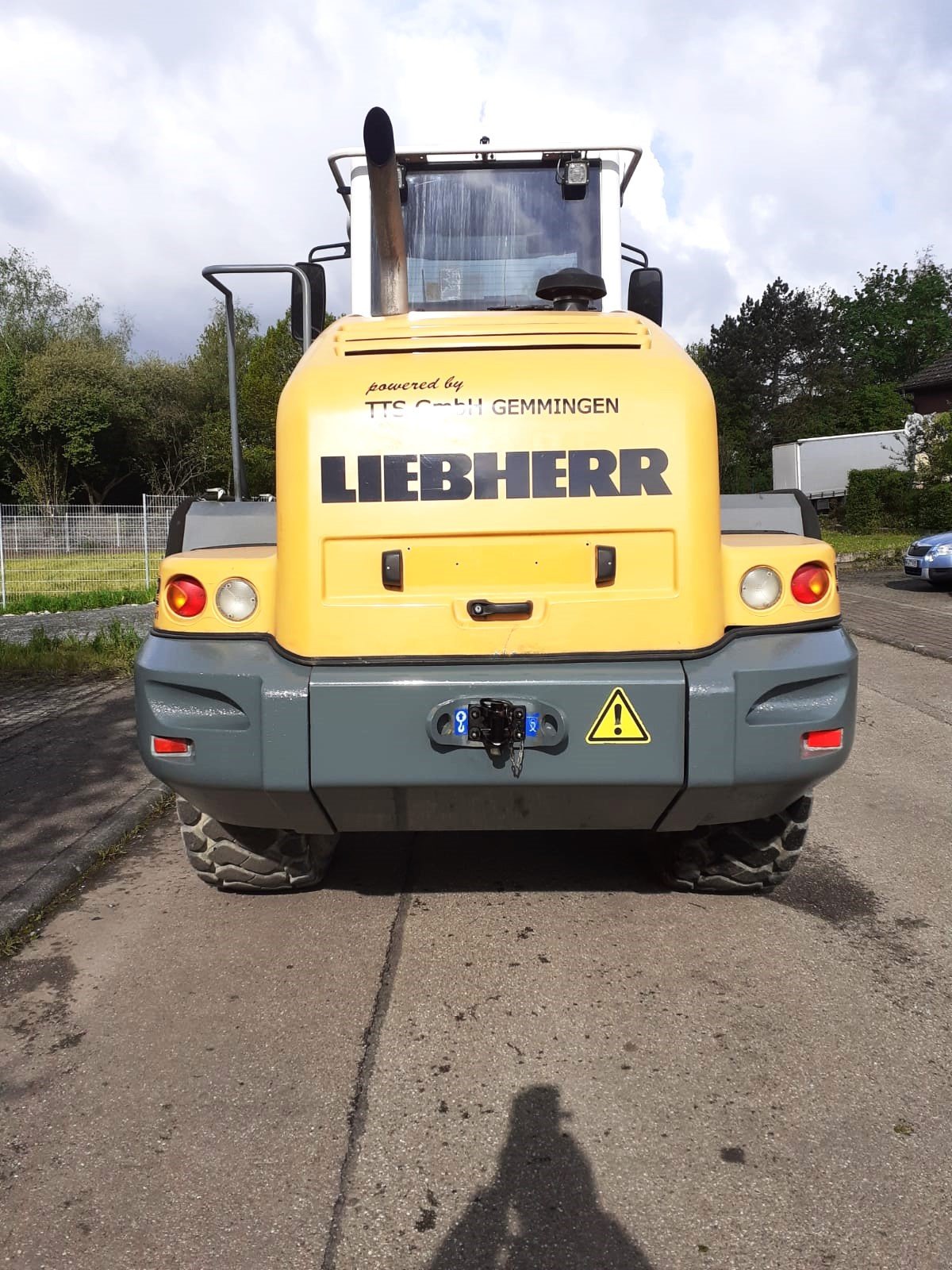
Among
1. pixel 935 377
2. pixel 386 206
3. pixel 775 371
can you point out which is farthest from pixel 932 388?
pixel 386 206

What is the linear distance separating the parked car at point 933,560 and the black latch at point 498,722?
14563 mm

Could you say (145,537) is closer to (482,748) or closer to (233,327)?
(233,327)

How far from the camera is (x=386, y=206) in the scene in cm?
347

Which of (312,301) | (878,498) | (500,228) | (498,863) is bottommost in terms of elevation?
(498,863)

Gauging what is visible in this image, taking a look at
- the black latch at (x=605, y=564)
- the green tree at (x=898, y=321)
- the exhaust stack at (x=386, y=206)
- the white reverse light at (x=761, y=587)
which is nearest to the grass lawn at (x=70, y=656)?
the exhaust stack at (x=386, y=206)

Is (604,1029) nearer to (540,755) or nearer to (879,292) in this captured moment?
(540,755)

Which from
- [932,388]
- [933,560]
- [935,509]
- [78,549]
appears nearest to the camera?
[933,560]

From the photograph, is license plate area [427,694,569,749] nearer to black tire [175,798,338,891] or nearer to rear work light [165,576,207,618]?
rear work light [165,576,207,618]

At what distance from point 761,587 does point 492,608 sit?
0.85 meters

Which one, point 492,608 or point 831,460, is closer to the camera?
point 492,608

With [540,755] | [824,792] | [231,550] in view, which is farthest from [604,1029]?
[824,792]

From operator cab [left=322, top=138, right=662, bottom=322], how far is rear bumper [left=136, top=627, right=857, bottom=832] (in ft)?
6.06

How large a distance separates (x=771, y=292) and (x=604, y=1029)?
60.1 m

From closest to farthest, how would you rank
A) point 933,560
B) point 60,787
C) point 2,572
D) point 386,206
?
point 386,206 < point 60,787 < point 2,572 < point 933,560
